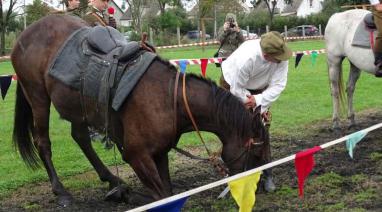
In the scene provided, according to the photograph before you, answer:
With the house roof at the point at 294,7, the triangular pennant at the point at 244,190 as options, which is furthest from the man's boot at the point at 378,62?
the house roof at the point at 294,7

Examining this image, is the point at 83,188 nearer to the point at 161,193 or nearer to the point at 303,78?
the point at 161,193

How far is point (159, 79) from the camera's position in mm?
3949

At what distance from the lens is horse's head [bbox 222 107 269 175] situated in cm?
386

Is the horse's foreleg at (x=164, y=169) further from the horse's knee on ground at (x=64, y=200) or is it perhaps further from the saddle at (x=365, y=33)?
the saddle at (x=365, y=33)

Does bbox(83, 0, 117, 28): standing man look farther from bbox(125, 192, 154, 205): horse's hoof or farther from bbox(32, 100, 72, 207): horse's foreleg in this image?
bbox(125, 192, 154, 205): horse's hoof

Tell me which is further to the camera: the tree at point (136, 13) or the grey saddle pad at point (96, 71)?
the tree at point (136, 13)

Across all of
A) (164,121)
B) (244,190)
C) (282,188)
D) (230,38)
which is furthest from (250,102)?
(230,38)

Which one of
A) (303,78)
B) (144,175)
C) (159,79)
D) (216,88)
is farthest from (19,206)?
(303,78)

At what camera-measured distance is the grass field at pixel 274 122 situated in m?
5.96

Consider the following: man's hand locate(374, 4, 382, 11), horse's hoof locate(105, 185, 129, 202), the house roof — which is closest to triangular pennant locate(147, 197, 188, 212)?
horse's hoof locate(105, 185, 129, 202)

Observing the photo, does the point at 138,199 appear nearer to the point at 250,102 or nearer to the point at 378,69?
the point at 250,102

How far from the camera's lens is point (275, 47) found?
173 inches

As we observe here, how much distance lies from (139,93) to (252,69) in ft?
3.89

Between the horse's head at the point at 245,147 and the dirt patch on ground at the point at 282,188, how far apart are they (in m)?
0.61
